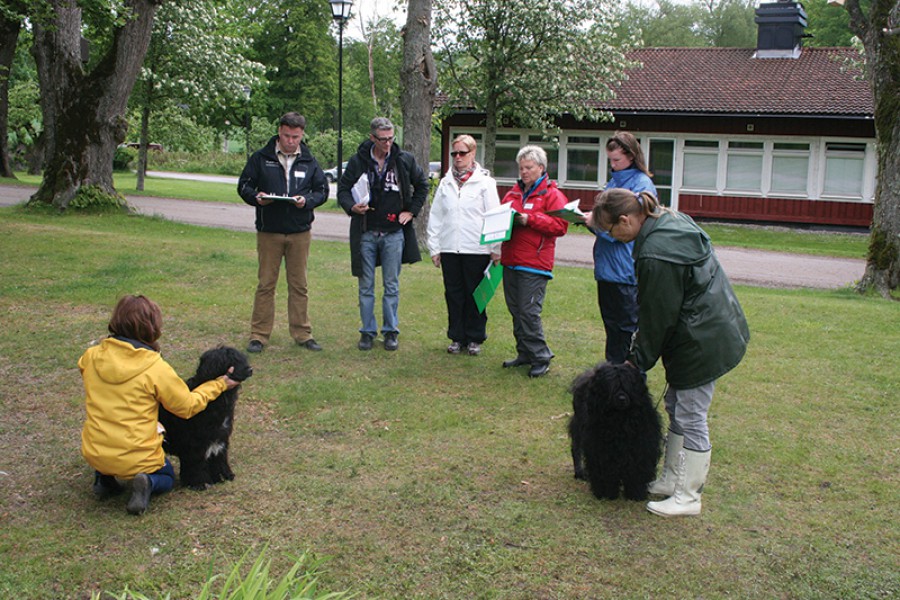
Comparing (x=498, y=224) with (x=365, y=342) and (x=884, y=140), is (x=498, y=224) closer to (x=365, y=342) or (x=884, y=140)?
(x=365, y=342)

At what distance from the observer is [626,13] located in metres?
63.5

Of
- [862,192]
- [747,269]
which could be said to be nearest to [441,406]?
[747,269]

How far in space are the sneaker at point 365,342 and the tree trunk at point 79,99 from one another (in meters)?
12.7

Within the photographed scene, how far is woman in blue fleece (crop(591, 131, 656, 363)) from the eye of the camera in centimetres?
597

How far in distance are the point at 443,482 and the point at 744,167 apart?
27.1 m

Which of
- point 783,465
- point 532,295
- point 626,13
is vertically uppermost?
point 626,13

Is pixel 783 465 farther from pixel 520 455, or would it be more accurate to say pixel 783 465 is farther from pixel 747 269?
pixel 747 269

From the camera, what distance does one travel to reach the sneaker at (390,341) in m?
8.37

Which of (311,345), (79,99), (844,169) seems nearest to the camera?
(311,345)

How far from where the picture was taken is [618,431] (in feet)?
15.6

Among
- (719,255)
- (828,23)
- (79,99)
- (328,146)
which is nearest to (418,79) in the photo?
(79,99)

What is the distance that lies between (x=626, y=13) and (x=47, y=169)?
53.2 meters

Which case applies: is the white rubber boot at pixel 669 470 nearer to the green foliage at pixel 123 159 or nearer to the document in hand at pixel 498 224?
the document in hand at pixel 498 224

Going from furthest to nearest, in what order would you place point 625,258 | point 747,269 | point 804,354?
point 747,269 < point 804,354 < point 625,258
